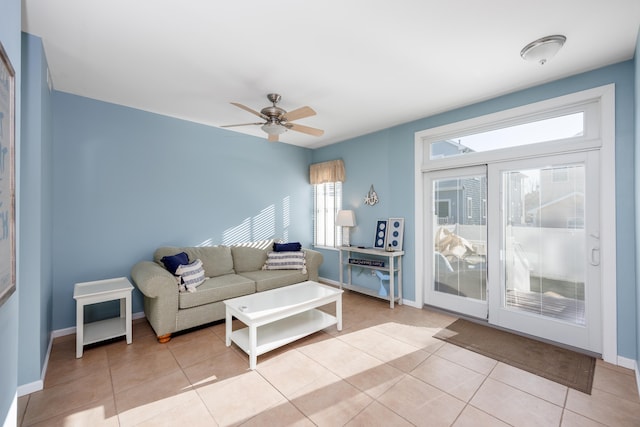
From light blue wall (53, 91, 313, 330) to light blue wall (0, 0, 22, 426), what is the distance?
6.84ft

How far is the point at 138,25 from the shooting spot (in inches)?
74.4

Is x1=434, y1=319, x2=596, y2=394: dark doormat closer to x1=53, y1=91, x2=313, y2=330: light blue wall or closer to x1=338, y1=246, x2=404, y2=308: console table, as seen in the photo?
x1=338, y1=246, x2=404, y2=308: console table

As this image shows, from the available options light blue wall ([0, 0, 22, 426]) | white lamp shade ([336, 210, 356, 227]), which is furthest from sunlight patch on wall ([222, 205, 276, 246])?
light blue wall ([0, 0, 22, 426])

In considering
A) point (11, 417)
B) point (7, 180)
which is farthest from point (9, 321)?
point (7, 180)

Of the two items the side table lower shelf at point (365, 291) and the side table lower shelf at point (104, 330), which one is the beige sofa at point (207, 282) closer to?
the side table lower shelf at point (104, 330)

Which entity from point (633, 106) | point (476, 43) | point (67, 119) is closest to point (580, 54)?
point (633, 106)

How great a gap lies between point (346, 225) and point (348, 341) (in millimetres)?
2003

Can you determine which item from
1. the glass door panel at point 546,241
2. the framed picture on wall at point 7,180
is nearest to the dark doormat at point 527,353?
the glass door panel at point 546,241

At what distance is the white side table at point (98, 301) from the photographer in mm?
2453

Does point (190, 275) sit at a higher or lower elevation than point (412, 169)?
lower

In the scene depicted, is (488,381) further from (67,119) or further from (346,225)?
(67,119)

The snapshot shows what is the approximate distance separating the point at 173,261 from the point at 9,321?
197cm

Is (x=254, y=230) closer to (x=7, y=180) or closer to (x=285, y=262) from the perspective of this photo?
(x=285, y=262)

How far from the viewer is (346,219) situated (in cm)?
447
